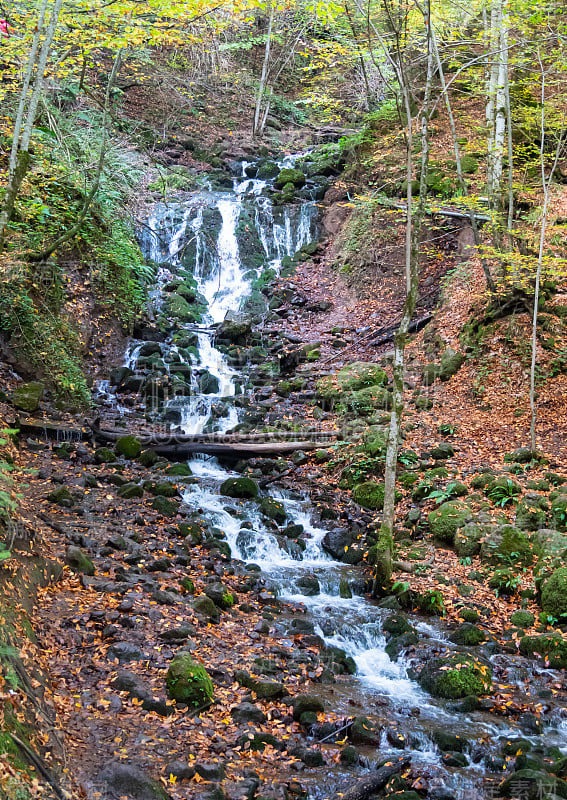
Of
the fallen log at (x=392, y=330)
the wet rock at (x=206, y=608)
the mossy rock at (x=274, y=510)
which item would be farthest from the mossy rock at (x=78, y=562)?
the fallen log at (x=392, y=330)

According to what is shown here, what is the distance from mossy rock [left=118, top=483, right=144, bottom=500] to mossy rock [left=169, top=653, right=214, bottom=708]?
14.2ft

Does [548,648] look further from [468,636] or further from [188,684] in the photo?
[188,684]

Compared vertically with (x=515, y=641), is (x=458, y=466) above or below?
above

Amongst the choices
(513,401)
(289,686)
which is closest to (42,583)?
(289,686)

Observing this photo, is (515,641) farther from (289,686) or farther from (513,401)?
(513,401)

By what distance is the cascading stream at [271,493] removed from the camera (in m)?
6.12

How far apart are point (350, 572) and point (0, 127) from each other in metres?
9.47

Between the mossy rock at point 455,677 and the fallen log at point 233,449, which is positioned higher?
the fallen log at point 233,449

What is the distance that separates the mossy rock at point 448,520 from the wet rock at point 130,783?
621 centimetres

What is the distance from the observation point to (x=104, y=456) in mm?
10641

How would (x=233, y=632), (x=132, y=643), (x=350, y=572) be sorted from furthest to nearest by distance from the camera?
(x=350, y=572), (x=233, y=632), (x=132, y=643)

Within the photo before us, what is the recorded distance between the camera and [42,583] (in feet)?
19.8

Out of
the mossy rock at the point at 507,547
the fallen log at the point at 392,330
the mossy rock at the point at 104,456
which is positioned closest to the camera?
the mossy rock at the point at 507,547

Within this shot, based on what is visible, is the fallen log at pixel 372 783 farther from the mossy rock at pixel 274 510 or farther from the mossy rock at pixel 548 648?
the mossy rock at pixel 274 510
